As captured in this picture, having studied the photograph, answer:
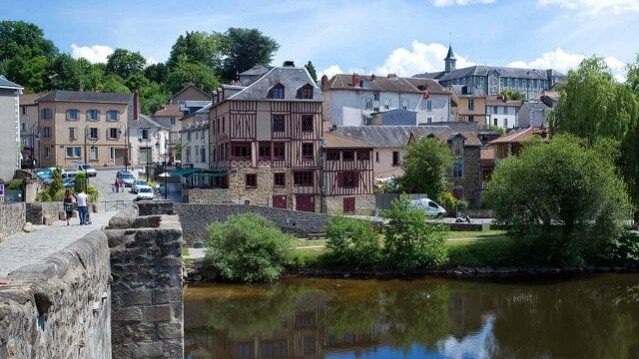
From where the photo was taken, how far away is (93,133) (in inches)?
2301

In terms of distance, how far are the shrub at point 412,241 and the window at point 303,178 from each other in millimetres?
10640

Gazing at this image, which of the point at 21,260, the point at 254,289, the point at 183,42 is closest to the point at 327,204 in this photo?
the point at 254,289

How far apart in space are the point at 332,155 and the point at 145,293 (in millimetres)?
35656

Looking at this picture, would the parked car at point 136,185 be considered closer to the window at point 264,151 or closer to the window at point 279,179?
the window at point 264,151

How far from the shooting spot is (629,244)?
3278 centimetres

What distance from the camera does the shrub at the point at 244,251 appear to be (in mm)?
29938

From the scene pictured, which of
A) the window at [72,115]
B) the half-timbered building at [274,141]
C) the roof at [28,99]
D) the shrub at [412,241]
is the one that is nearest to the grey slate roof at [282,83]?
the half-timbered building at [274,141]

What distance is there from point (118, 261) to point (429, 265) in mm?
26355

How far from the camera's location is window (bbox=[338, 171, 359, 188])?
42.1 m

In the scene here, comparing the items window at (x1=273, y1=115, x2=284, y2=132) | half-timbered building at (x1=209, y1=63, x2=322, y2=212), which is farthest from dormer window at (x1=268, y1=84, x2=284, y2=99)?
window at (x1=273, y1=115, x2=284, y2=132)

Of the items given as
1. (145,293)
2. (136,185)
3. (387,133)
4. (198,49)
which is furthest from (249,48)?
(145,293)

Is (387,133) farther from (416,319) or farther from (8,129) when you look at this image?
(416,319)

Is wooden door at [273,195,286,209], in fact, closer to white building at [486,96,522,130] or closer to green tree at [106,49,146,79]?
white building at [486,96,522,130]

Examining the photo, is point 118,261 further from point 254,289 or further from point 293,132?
point 293,132
